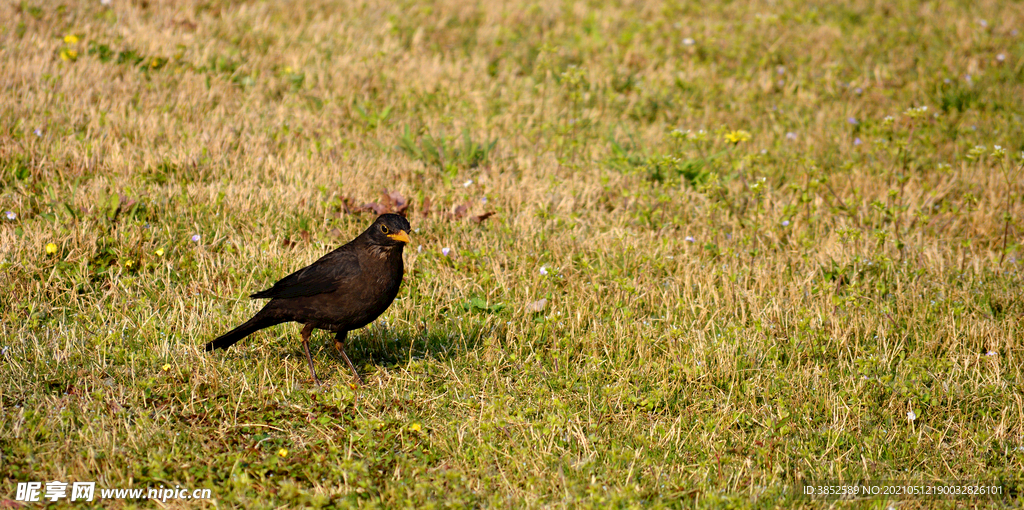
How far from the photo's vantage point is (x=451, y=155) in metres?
8.18

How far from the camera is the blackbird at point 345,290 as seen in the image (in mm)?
4848

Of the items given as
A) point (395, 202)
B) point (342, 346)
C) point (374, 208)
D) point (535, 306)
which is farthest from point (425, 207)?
point (342, 346)

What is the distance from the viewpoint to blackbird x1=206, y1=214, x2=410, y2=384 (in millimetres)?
4848

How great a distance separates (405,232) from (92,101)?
5175mm

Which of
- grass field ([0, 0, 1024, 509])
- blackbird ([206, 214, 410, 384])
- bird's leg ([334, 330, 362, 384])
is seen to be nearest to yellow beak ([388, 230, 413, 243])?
blackbird ([206, 214, 410, 384])

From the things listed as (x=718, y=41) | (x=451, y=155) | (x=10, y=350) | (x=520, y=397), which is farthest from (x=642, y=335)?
(x=718, y=41)

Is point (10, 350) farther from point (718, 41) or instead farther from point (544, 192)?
point (718, 41)

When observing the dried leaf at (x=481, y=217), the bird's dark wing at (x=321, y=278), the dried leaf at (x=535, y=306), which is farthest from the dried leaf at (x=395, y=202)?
the bird's dark wing at (x=321, y=278)

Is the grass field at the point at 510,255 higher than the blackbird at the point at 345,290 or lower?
lower

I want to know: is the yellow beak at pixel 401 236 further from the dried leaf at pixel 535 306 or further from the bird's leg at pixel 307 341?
the dried leaf at pixel 535 306

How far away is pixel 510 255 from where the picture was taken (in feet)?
21.7

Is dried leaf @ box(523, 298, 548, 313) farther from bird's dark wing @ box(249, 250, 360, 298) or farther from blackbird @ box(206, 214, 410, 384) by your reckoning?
bird's dark wing @ box(249, 250, 360, 298)

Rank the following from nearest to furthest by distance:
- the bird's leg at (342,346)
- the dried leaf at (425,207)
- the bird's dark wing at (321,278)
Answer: the bird's dark wing at (321,278) → the bird's leg at (342,346) → the dried leaf at (425,207)

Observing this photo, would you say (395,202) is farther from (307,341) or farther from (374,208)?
(307,341)
